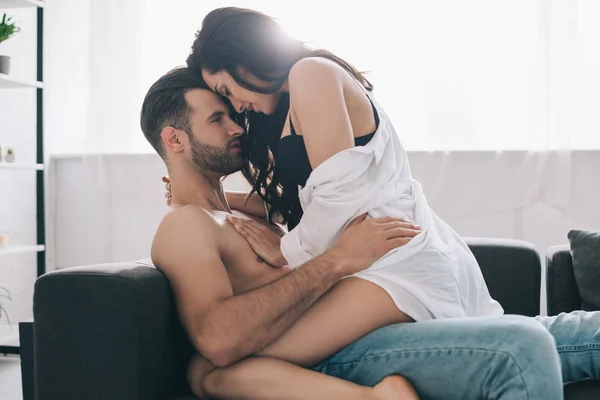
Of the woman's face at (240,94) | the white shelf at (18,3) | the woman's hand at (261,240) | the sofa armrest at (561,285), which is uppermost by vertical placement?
the white shelf at (18,3)

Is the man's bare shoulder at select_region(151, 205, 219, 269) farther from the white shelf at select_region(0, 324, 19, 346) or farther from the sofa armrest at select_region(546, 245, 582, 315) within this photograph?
the white shelf at select_region(0, 324, 19, 346)

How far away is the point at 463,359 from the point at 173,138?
0.93 meters

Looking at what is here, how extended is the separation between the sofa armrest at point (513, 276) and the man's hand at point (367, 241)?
553mm

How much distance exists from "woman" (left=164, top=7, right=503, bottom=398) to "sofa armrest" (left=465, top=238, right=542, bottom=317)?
1.03ft

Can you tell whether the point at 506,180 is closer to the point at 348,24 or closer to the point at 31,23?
the point at 348,24

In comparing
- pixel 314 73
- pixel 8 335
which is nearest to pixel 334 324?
pixel 314 73

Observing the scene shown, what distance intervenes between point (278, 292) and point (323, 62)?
0.51 m

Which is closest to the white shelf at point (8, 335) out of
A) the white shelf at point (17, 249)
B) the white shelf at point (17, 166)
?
the white shelf at point (17, 249)

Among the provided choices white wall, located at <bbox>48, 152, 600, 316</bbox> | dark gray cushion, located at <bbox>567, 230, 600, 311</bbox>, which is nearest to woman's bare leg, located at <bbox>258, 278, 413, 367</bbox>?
dark gray cushion, located at <bbox>567, 230, 600, 311</bbox>

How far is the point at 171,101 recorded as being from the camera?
5.76 ft

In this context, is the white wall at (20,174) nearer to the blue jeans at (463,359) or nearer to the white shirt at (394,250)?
the white shirt at (394,250)

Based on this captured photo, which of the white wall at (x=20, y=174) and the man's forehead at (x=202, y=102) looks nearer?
the man's forehead at (x=202, y=102)

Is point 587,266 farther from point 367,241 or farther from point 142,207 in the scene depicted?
point 142,207

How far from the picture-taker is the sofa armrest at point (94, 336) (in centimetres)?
127
